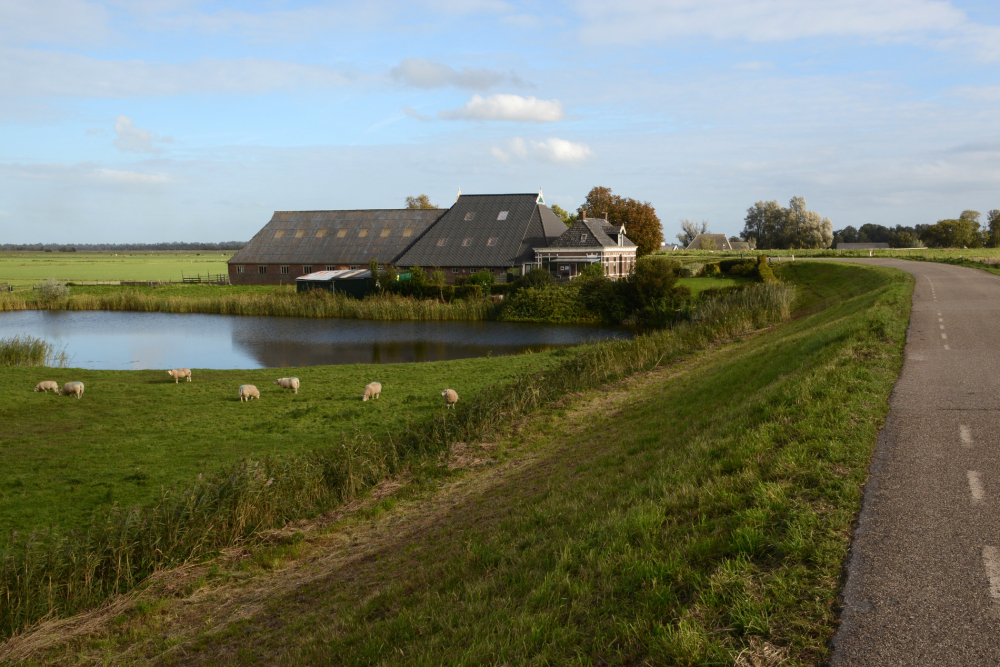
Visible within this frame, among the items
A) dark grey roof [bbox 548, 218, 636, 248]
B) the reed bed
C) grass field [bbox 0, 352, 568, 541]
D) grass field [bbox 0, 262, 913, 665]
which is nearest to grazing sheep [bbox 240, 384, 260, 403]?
grass field [bbox 0, 352, 568, 541]

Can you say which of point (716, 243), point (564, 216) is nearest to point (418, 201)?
point (564, 216)

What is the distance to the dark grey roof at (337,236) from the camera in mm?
57969

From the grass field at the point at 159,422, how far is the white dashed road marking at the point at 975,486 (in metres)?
9.97

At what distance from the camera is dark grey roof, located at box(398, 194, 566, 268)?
169 feet

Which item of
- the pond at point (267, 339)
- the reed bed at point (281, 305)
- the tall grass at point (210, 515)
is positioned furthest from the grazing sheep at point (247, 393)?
the reed bed at point (281, 305)

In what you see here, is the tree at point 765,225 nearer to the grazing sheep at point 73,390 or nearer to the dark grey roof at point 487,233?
the dark grey roof at point 487,233

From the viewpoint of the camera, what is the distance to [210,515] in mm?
8578

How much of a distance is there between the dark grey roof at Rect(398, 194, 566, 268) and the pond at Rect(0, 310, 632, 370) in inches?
526

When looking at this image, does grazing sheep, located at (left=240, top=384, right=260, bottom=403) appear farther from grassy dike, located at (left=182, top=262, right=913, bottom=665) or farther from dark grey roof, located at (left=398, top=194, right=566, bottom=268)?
dark grey roof, located at (left=398, top=194, right=566, bottom=268)

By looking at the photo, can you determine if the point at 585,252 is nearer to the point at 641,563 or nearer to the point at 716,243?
the point at 641,563

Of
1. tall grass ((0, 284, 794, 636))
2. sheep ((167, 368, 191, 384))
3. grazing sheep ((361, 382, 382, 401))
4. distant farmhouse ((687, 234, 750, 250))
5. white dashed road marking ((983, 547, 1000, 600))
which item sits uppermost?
distant farmhouse ((687, 234, 750, 250))

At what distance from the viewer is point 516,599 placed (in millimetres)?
5074

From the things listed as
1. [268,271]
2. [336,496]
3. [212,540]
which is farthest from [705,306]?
[268,271]

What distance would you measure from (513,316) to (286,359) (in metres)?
17.1
